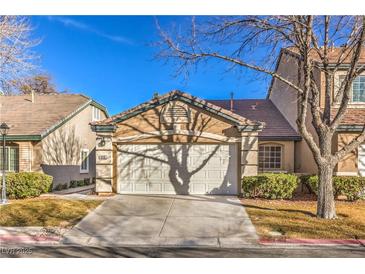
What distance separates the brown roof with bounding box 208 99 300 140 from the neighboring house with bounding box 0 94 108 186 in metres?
10.1

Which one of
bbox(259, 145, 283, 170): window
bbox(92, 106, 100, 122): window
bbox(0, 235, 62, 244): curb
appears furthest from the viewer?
bbox(92, 106, 100, 122): window

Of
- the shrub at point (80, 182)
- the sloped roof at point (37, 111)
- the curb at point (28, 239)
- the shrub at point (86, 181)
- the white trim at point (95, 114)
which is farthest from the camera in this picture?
the white trim at point (95, 114)

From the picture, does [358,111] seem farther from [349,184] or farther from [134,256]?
[134,256]

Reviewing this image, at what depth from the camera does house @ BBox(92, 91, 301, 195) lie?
39.3ft

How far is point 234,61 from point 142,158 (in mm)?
6392

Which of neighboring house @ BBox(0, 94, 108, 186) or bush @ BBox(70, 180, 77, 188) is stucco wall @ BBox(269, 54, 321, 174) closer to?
neighboring house @ BBox(0, 94, 108, 186)

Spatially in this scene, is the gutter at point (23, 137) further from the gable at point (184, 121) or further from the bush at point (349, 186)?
the bush at point (349, 186)

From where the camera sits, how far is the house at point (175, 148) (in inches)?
472

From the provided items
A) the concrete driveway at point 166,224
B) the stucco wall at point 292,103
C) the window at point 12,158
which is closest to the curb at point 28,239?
the concrete driveway at point 166,224

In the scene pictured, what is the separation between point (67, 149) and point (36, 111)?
313 centimetres

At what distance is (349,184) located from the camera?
1115 cm

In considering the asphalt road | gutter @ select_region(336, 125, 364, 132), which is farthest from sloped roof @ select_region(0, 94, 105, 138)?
gutter @ select_region(336, 125, 364, 132)

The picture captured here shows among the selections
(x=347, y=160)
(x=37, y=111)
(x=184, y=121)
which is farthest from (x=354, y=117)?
(x=37, y=111)

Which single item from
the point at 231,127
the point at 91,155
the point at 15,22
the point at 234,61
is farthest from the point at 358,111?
the point at 91,155
